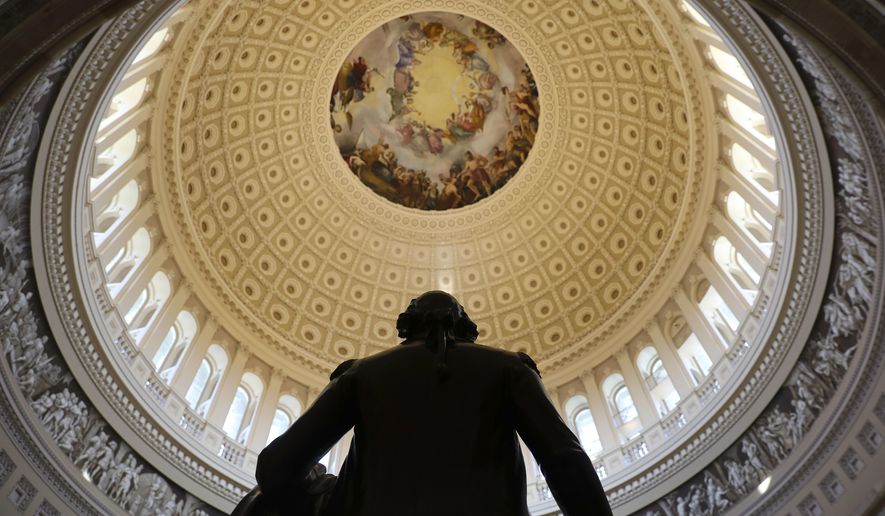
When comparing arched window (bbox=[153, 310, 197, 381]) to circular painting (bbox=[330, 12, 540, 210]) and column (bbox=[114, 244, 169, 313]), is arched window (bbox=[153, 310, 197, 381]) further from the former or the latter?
circular painting (bbox=[330, 12, 540, 210])

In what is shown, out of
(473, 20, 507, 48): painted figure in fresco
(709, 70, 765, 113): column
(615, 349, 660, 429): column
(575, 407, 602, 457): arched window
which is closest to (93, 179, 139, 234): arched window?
(575, 407, 602, 457): arched window

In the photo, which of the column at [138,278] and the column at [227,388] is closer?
the column at [138,278]

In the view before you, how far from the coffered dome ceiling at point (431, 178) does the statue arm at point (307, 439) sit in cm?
1837

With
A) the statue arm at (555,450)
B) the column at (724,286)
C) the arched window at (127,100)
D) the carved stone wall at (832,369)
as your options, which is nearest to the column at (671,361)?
the column at (724,286)

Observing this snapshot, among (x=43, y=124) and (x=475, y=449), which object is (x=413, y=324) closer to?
(x=475, y=449)

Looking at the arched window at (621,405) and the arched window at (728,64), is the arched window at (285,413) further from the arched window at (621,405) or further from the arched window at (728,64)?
the arched window at (728,64)

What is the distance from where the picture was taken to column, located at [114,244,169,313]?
699 inches

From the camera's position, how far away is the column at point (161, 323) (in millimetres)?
18359

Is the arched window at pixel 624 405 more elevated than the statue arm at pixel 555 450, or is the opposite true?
the arched window at pixel 624 405

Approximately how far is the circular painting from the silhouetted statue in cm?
2559

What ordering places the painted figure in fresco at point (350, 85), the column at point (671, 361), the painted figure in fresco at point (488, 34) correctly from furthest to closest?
the painted figure in fresco at point (350, 85) < the painted figure in fresco at point (488, 34) < the column at point (671, 361)

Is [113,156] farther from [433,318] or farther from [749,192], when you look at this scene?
[433,318]

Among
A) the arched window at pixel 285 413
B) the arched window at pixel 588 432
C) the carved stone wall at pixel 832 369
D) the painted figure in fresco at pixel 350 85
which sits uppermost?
the painted figure in fresco at pixel 350 85

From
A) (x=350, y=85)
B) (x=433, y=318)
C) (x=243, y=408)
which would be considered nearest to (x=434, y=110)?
(x=350, y=85)
